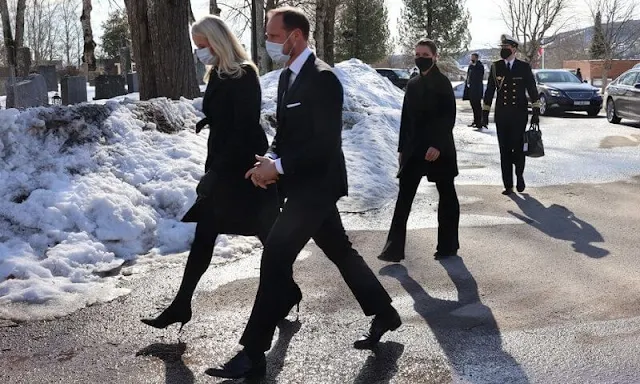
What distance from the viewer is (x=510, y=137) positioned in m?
9.12

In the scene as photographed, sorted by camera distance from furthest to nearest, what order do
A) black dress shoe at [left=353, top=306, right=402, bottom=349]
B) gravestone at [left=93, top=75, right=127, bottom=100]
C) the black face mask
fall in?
1. gravestone at [left=93, top=75, right=127, bottom=100]
2. the black face mask
3. black dress shoe at [left=353, top=306, right=402, bottom=349]

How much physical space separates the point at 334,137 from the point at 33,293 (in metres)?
2.75

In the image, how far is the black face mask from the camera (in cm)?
599

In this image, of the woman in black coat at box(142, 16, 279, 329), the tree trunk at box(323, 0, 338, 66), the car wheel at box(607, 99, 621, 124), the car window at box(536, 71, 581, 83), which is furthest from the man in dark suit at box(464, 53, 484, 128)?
the woman in black coat at box(142, 16, 279, 329)

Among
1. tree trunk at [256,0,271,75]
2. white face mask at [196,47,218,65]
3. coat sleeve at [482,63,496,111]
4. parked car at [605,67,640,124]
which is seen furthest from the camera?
tree trunk at [256,0,271,75]

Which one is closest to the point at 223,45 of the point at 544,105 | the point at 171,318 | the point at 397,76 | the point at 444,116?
the point at 171,318

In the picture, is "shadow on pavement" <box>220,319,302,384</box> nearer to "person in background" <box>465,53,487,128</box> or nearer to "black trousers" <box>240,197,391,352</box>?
"black trousers" <box>240,197,391,352</box>

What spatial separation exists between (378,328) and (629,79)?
55.1ft

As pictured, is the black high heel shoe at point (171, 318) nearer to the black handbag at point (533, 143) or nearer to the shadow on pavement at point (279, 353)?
the shadow on pavement at point (279, 353)

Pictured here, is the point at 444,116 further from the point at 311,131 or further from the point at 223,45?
the point at 311,131

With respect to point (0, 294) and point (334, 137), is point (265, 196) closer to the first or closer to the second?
point (334, 137)

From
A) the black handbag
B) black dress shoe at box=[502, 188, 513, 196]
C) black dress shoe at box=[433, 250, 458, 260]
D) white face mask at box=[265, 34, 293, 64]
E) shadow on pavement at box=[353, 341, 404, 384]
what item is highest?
white face mask at box=[265, 34, 293, 64]

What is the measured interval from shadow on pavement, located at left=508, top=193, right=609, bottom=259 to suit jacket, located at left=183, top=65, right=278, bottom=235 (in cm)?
331

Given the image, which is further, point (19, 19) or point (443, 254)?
point (19, 19)
